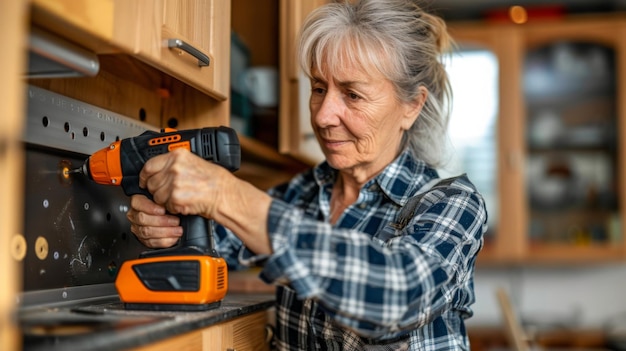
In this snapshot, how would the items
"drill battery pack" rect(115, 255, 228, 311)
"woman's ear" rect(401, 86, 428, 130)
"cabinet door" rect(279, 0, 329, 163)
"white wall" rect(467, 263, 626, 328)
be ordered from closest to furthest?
"drill battery pack" rect(115, 255, 228, 311) → "woman's ear" rect(401, 86, 428, 130) → "cabinet door" rect(279, 0, 329, 163) → "white wall" rect(467, 263, 626, 328)

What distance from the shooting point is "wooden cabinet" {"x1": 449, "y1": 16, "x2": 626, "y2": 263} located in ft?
11.1

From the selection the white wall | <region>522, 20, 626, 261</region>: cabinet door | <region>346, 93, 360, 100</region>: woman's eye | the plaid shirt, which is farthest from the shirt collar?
the white wall

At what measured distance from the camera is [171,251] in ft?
3.59

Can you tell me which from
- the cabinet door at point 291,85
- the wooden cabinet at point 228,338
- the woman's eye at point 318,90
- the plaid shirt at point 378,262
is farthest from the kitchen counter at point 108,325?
the cabinet door at point 291,85

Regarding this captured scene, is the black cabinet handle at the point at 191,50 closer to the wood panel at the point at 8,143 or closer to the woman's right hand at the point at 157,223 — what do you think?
the woman's right hand at the point at 157,223

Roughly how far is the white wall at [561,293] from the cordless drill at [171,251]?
2.64 m

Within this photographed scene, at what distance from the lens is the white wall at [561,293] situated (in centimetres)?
354

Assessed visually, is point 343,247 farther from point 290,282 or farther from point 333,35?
point 333,35

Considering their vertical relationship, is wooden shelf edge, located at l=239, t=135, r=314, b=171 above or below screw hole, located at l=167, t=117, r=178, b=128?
below

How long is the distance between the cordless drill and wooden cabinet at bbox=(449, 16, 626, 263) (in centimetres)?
247

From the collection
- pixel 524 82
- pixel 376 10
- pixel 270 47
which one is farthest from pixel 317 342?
pixel 524 82

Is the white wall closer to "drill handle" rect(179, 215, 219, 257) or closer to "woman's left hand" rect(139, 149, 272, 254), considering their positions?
"drill handle" rect(179, 215, 219, 257)

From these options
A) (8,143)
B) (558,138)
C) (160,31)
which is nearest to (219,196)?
(160,31)

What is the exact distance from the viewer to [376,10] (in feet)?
4.57
